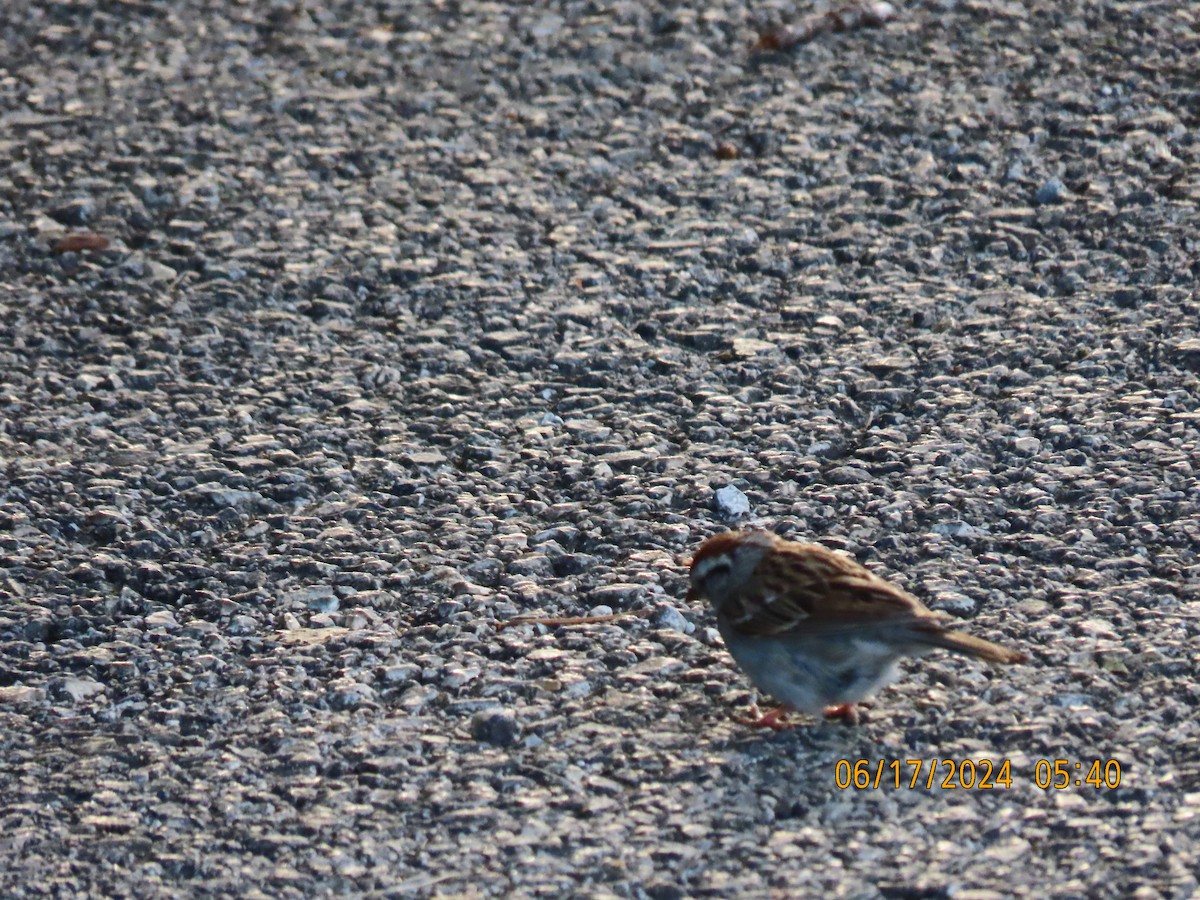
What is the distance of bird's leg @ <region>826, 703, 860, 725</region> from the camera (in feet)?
14.7

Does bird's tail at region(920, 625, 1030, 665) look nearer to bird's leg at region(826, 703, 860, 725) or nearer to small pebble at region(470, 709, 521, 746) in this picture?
bird's leg at region(826, 703, 860, 725)

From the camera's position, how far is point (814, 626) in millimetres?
4445

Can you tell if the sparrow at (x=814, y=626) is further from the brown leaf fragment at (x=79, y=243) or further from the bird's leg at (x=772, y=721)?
the brown leaf fragment at (x=79, y=243)

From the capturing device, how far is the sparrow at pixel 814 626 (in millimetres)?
4297

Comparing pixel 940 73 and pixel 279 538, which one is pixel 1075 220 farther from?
pixel 279 538

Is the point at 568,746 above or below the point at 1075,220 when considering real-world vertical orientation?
below

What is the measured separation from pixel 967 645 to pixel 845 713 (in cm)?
50

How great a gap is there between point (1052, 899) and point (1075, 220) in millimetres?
4030

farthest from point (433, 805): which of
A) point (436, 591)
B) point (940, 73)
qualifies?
point (940, 73)

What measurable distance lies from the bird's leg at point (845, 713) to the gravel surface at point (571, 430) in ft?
0.25

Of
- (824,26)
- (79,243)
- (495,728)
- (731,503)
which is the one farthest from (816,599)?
(824,26)

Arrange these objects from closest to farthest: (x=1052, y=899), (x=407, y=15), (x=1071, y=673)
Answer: (x=1052, y=899) → (x=1071, y=673) → (x=407, y=15)

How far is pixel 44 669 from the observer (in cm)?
488
